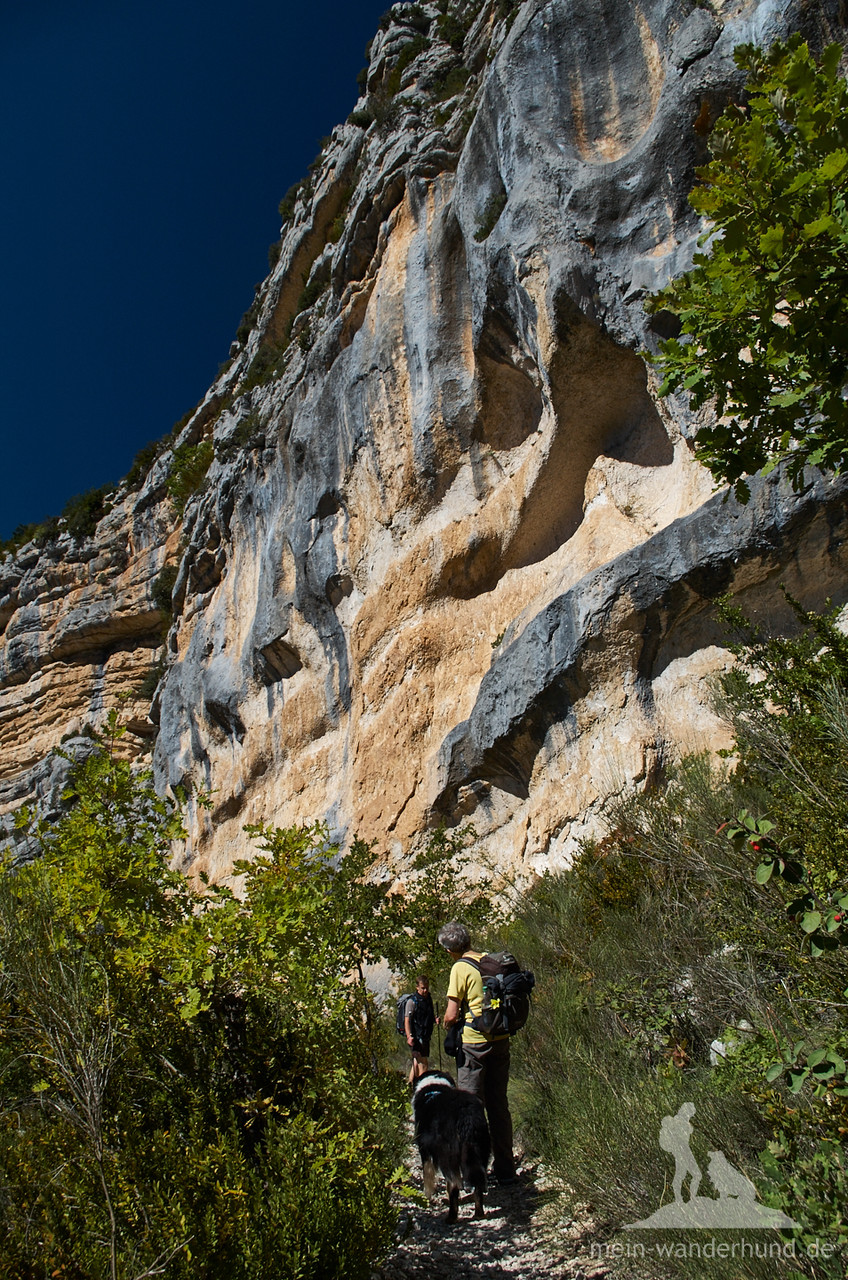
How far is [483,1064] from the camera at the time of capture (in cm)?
411

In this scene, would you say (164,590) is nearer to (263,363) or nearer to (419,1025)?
(263,363)

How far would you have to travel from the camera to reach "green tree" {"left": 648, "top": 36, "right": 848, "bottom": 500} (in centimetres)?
246

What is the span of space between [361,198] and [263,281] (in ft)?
32.9

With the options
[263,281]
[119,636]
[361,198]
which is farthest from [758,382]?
[119,636]

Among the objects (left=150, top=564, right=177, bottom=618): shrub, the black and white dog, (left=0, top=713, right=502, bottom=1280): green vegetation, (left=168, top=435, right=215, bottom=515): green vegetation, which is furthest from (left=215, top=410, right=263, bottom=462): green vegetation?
the black and white dog

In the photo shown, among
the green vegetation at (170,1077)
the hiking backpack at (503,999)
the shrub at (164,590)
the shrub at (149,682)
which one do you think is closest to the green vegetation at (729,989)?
the hiking backpack at (503,999)

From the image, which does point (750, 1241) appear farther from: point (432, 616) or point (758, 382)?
point (432, 616)

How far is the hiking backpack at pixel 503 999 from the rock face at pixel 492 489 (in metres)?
4.04

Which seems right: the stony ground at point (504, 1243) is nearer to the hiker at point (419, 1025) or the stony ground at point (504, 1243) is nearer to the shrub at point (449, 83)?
the hiker at point (419, 1025)

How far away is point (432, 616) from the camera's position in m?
12.0

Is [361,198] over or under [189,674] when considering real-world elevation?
over

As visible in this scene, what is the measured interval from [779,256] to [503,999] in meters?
3.56

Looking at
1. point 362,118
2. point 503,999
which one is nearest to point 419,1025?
point 503,999

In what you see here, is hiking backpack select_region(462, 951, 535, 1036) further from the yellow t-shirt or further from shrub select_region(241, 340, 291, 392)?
shrub select_region(241, 340, 291, 392)
